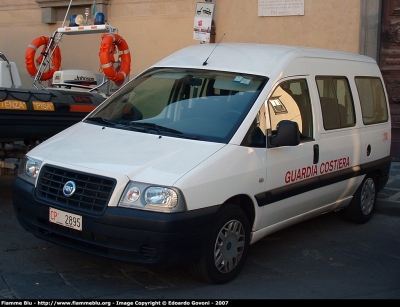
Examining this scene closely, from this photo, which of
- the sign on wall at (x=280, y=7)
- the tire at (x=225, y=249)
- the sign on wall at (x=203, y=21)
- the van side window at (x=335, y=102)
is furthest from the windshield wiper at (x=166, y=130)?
the sign on wall at (x=280, y=7)

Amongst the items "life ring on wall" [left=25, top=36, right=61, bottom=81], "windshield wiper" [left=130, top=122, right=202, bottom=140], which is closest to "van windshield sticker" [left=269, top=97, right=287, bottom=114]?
"windshield wiper" [left=130, top=122, right=202, bottom=140]

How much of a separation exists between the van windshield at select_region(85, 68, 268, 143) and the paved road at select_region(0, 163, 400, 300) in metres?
1.24

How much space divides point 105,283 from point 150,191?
98 centimetres

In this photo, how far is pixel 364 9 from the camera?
11.6 metres

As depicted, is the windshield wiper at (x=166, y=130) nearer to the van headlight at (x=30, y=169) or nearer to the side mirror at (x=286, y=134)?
the side mirror at (x=286, y=134)

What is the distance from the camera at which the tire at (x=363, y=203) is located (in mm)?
7221

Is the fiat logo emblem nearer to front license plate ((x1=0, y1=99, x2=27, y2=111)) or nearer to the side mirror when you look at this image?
the side mirror

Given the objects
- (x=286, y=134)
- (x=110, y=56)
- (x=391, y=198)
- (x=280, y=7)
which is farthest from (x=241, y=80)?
(x=280, y=7)

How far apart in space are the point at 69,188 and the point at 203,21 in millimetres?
6586

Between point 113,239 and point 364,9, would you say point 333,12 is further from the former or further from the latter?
point 113,239

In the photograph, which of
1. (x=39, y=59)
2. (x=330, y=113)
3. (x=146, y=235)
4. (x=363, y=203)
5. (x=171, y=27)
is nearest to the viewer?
(x=146, y=235)

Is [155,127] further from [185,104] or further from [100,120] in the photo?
[100,120]

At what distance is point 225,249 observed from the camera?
16.6ft

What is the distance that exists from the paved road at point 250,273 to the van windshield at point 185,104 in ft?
4.07
